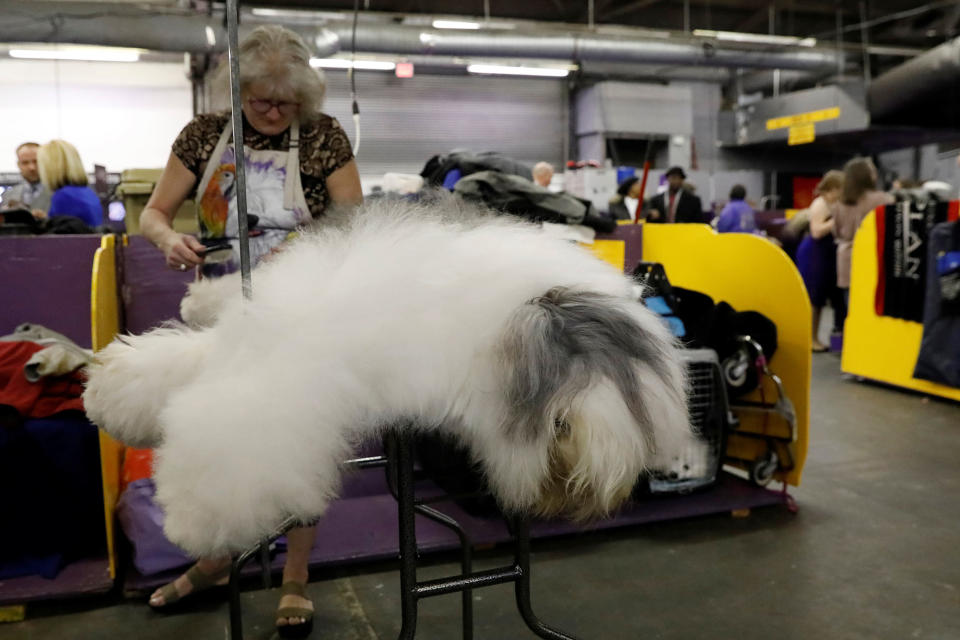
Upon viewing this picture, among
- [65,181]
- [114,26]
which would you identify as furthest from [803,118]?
[65,181]

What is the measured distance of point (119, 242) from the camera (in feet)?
8.86

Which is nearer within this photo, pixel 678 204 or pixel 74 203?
pixel 74 203

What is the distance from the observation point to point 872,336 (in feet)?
15.2

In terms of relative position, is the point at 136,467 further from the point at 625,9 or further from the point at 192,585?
the point at 625,9

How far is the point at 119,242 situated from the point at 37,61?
8717 mm

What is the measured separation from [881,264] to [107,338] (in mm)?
4024

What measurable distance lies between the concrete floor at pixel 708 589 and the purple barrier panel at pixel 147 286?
995 mm

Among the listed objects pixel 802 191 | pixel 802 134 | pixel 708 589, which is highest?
pixel 802 134

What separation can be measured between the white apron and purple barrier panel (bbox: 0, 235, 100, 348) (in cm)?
104

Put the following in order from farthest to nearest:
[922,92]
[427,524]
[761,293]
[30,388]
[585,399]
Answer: [922,92]
[761,293]
[427,524]
[30,388]
[585,399]

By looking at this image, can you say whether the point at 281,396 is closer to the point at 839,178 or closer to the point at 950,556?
the point at 950,556

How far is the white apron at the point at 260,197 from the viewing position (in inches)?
71.8

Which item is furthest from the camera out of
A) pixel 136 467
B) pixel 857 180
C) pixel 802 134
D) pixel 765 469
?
pixel 802 134

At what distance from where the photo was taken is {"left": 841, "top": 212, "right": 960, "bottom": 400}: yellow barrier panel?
4.34m
